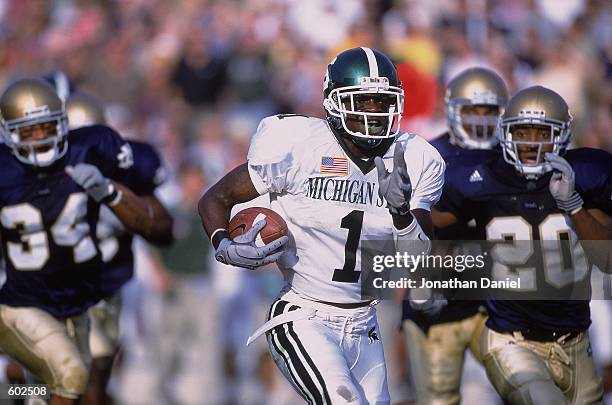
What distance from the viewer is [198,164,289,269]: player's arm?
194 inches

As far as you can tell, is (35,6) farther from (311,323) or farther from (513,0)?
(311,323)

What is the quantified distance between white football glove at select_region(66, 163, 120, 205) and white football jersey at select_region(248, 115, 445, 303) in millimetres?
1371

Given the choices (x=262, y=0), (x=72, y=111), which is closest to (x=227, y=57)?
(x=262, y=0)

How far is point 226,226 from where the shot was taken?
519 centimetres

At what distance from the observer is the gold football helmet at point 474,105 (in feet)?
23.5

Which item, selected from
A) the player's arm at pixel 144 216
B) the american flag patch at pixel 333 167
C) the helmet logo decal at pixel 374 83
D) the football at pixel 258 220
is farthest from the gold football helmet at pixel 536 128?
the player's arm at pixel 144 216

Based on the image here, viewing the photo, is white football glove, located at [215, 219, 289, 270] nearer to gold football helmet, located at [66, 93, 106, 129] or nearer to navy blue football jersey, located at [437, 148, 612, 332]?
navy blue football jersey, located at [437, 148, 612, 332]

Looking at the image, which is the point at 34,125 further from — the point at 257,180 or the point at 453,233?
the point at 453,233

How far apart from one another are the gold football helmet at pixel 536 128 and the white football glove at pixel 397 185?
118cm

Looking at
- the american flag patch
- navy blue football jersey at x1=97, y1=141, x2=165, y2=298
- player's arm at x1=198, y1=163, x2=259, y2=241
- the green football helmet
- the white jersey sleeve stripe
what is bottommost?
navy blue football jersey at x1=97, y1=141, x2=165, y2=298

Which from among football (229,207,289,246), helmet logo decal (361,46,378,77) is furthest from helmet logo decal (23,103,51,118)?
helmet logo decal (361,46,378,77)

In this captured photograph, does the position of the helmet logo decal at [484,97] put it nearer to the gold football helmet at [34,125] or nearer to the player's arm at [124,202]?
the player's arm at [124,202]

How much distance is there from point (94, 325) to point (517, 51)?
4628 mm

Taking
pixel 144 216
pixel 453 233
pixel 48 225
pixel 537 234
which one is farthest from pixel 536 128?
pixel 48 225
